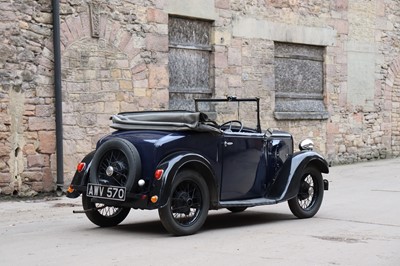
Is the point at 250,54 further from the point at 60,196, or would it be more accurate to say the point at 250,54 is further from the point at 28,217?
the point at 28,217

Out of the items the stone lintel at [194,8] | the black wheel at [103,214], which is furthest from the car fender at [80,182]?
the stone lintel at [194,8]

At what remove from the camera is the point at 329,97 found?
54.6 ft

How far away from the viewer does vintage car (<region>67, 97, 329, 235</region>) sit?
6727 millimetres

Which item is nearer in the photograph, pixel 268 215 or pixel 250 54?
pixel 268 215

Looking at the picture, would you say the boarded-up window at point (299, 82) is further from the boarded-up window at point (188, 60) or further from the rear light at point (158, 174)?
the rear light at point (158, 174)

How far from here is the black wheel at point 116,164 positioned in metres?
6.73

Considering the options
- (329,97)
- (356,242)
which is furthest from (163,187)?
(329,97)

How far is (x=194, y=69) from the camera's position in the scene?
45.2ft

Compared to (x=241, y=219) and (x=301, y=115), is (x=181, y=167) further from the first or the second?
(x=301, y=115)

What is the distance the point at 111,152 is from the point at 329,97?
417 inches

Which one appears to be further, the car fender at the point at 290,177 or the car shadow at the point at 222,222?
the car fender at the point at 290,177

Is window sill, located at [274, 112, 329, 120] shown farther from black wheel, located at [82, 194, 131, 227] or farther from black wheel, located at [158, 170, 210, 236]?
black wheel, located at [158, 170, 210, 236]

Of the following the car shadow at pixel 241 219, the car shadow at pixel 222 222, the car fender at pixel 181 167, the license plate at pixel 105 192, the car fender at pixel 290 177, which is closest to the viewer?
the car fender at pixel 181 167

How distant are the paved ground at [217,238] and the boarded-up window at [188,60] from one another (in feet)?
13.5
